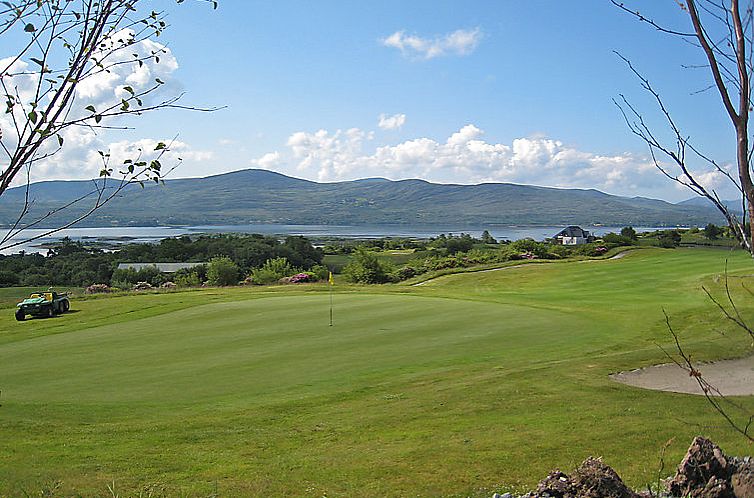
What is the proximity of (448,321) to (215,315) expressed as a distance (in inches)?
269

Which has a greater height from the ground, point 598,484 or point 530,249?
point 530,249

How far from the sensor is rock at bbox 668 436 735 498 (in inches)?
182

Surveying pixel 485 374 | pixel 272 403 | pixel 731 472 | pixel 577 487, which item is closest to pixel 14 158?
pixel 577 487

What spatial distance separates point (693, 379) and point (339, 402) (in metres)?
6.15

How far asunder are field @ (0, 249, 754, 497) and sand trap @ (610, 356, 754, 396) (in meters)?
0.48

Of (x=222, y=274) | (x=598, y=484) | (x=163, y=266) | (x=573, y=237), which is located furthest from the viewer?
(x=573, y=237)

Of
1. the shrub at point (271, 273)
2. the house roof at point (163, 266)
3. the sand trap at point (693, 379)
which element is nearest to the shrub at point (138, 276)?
the house roof at point (163, 266)

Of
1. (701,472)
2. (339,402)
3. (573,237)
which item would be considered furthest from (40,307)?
(573,237)

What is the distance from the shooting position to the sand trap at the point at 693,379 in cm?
1079

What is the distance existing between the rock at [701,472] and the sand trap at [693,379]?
19.9 ft

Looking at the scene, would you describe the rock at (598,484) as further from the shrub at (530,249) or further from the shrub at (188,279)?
the shrub at (188,279)

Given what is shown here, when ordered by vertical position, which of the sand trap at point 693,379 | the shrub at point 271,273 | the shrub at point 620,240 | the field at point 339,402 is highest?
the shrub at point 620,240

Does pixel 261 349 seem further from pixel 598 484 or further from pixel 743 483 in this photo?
pixel 743 483

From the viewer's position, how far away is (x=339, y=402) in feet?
32.7
